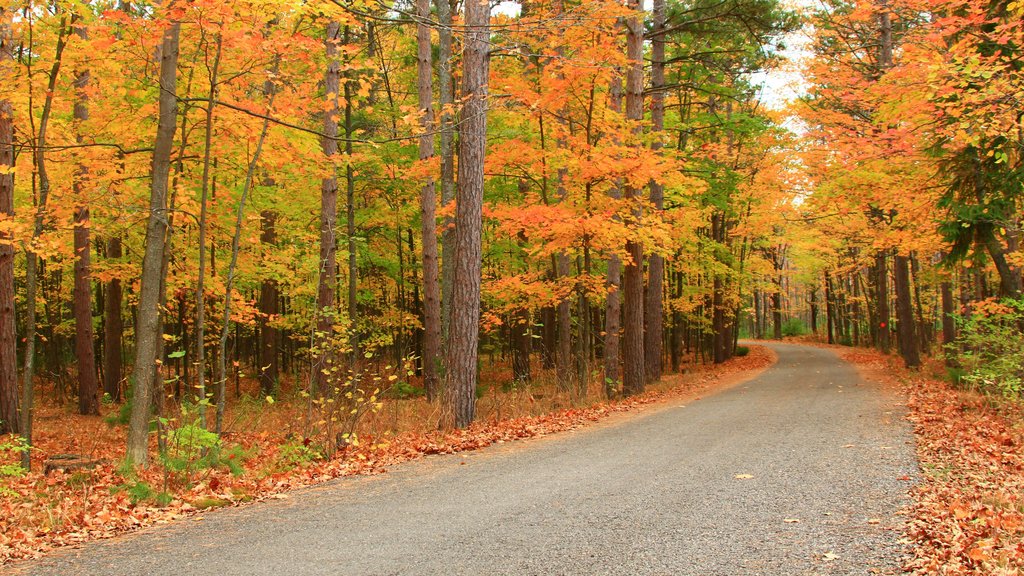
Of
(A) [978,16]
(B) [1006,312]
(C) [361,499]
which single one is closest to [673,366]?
(B) [1006,312]

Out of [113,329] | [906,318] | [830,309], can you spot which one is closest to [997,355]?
[906,318]

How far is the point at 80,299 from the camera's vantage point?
563 inches

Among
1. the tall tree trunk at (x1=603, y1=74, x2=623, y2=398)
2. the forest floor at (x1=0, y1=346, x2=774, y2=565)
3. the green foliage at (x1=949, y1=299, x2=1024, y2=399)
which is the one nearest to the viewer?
the forest floor at (x1=0, y1=346, x2=774, y2=565)

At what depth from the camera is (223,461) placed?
7.62m

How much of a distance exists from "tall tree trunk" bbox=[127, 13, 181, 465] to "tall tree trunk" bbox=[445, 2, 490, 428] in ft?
13.6

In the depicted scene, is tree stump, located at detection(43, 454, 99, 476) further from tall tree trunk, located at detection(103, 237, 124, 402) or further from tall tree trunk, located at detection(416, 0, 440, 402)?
tall tree trunk, located at detection(103, 237, 124, 402)

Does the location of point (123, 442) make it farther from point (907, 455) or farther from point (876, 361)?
point (876, 361)

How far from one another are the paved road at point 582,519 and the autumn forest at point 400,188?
80cm

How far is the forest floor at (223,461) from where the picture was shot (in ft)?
18.0

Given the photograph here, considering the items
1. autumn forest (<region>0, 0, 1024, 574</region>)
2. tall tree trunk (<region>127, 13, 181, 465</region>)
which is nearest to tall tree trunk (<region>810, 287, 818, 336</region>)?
autumn forest (<region>0, 0, 1024, 574</region>)

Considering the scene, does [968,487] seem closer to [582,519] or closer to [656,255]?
[582,519]

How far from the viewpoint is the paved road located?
13.7 ft

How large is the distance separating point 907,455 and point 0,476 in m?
10.2

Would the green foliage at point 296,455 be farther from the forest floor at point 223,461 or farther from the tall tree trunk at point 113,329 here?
the tall tree trunk at point 113,329
